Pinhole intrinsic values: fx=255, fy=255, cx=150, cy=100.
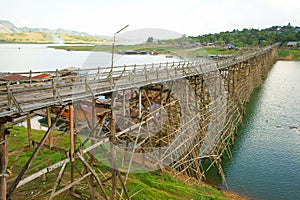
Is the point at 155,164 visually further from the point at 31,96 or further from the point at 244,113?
the point at 244,113

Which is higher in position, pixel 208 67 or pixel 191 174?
pixel 208 67

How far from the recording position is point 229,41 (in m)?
86.4

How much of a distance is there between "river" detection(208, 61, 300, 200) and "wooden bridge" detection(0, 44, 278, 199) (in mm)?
1494

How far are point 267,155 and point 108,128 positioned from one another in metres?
12.7

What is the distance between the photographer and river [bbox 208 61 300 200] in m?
14.5

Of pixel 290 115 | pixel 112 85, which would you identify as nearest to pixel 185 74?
pixel 112 85

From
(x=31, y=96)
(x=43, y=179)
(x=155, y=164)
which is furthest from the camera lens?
(x=155, y=164)

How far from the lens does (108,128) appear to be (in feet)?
35.0

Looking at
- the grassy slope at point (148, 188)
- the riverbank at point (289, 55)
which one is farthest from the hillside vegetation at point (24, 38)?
the grassy slope at point (148, 188)

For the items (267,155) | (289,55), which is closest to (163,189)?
(267,155)

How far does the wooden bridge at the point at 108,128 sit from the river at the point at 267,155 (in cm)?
149

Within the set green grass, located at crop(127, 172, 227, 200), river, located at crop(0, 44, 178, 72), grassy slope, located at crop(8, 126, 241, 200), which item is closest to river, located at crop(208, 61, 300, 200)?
grassy slope, located at crop(8, 126, 241, 200)

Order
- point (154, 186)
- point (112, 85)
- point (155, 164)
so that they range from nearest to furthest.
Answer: point (112, 85) < point (154, 186) < point (155, 164)

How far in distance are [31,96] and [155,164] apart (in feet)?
25.0
